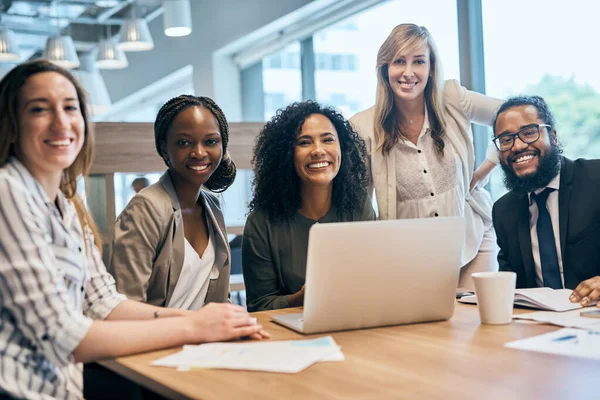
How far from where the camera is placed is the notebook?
181 centimetres

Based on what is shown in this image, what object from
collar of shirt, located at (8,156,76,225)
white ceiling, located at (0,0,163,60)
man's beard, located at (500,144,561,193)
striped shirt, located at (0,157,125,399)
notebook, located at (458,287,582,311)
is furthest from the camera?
white ceiling, located at (0,0,163,60)

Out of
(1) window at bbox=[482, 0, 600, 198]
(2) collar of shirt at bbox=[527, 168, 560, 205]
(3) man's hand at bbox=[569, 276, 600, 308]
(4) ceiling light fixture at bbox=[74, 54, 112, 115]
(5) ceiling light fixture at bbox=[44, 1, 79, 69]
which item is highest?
(5) ceiling light fixture at bbox=[44, 1, 79, 69]

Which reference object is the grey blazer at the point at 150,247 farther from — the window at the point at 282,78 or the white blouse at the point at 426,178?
the window at the point at 282,78

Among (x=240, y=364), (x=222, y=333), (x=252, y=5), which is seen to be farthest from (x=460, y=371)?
(x=252, y=5)

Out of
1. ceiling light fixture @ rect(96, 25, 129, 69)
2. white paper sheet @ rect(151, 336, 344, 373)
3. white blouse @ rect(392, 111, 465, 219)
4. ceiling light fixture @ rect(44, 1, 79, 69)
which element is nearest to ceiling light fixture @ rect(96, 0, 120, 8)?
ceiling light fixture @ rect(96, 25, 129, 69)

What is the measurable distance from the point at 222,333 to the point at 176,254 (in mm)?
663

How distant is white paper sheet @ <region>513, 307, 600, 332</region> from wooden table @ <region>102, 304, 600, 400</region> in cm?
10

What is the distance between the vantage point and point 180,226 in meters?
2.24

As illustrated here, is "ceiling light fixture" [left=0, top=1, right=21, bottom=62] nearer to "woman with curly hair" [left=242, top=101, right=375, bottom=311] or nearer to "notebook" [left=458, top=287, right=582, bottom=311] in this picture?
"woman with curly hair" [left=242, top=101, right=375, bottom=311]

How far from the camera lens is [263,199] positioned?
2.52 metres

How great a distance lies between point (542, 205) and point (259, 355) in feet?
4.04

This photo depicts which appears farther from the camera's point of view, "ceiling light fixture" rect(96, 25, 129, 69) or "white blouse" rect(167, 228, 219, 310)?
"ceiling light fixture" rect(96, 25, 129, 69)

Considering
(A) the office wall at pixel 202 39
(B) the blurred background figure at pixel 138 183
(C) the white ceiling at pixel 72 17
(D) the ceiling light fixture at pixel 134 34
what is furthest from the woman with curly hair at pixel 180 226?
(C) the white ceiling at pixel 72 17

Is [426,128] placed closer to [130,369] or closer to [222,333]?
[222,333]
